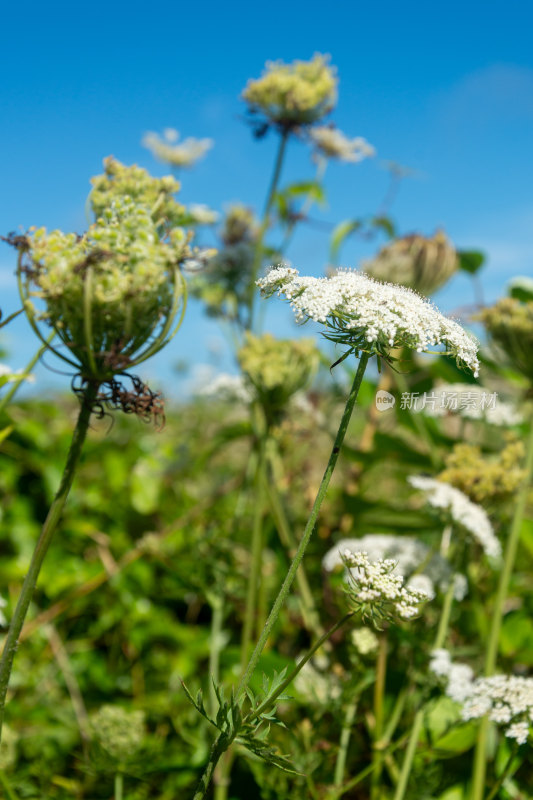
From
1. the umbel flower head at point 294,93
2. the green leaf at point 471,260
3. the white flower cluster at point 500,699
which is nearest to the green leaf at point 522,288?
Answer: the green leaf at point 471,260

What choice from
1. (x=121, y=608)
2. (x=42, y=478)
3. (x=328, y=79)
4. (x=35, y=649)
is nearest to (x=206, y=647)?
(x=121, y=608)

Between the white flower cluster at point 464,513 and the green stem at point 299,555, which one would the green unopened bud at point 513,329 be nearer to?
the white flower cluster at point 464,513

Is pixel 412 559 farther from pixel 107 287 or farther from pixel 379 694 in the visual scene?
pixel 107 287

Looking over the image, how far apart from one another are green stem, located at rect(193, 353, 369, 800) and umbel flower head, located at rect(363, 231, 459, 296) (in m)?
2.25

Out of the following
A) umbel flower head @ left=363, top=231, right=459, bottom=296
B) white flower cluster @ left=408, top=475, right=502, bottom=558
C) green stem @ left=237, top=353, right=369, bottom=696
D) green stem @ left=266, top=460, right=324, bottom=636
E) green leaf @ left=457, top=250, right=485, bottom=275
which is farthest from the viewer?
green leaf @ left=457, top=250, right=485, bottom=275

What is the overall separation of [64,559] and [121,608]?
1.47 ft

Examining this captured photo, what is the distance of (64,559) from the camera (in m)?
3.85

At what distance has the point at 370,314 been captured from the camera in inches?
49.2

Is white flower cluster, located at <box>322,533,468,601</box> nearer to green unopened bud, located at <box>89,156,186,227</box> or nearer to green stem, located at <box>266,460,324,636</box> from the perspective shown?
green stem, located at <box>266,460,324,636</box>

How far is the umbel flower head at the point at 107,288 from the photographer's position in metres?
1.34

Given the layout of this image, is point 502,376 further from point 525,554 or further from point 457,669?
point 457,669

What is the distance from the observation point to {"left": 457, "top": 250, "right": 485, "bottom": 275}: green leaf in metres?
4.17

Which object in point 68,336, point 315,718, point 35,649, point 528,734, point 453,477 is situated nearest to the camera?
point 68,336

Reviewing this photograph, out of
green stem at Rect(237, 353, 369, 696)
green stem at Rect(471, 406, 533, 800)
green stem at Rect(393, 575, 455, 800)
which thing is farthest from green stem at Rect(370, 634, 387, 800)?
green stem at Rect(237, 353, 369, 696)
